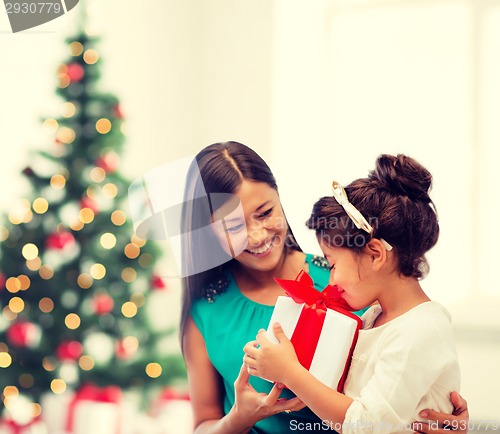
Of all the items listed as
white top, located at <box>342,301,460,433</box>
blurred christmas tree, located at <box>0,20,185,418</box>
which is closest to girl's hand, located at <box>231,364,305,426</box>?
white top, located at <box>342,301,460,433</box>

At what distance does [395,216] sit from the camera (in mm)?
1307

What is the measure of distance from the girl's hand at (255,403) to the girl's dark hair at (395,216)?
320 millimetres

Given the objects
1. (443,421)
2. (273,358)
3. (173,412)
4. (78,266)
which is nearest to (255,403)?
(273,358)

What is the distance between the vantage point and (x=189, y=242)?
1606mm

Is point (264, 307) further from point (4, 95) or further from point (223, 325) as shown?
point (4, 95)

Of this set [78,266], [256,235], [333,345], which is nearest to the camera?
[333,345]

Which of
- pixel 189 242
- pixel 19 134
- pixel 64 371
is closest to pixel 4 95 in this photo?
pixel 19 134

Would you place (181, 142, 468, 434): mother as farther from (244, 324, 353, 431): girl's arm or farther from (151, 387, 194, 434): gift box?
(151, 387, 194, 434): gift box

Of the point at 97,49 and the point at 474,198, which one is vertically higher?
the point at 97,49

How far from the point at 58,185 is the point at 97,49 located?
0.62 meters

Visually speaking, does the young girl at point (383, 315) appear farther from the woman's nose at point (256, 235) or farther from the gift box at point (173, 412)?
the gift box at point (173, 412)

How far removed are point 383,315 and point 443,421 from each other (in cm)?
23

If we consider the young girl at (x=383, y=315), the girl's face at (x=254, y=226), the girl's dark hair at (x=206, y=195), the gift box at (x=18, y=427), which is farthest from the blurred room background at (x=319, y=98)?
the young girl at (x=383, y=315)

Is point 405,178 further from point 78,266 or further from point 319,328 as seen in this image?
point 78,266
